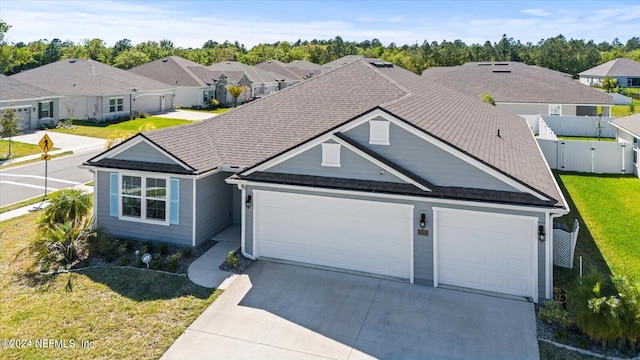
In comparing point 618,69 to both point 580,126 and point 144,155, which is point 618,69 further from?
point 144,155

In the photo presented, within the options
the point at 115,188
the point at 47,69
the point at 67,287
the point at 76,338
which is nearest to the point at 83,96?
the point at 47,69

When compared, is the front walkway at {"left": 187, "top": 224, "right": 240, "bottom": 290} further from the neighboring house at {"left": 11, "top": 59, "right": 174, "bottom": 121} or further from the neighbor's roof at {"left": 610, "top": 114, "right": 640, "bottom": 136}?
the neighboring house at {"left": 11, "top": 59, "right": 174, "bottom": 121}

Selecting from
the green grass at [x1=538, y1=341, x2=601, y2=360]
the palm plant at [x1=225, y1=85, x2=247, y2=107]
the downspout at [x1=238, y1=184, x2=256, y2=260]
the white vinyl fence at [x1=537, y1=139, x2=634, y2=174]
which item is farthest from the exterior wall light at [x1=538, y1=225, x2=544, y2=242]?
the palm plant at [x1=225, y1=85, x2=247, y2=107]

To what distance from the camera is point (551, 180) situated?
12.9 m

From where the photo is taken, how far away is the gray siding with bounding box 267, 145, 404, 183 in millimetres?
12219

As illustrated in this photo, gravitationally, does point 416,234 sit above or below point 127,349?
above

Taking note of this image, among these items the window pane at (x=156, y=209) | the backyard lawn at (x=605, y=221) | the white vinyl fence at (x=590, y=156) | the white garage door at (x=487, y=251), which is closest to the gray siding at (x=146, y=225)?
the window pane at (x=156, y=209)

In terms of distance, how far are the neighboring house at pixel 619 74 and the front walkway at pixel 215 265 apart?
8102cm

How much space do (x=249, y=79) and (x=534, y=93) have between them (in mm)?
37672

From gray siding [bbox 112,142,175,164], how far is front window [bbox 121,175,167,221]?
617mm

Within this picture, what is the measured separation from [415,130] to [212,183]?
23.0ft

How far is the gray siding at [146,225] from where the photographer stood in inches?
548

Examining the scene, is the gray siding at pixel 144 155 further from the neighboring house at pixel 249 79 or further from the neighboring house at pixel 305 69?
the neighboring house at pixel 305 69

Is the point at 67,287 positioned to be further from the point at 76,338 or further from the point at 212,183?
the point at 212,183
